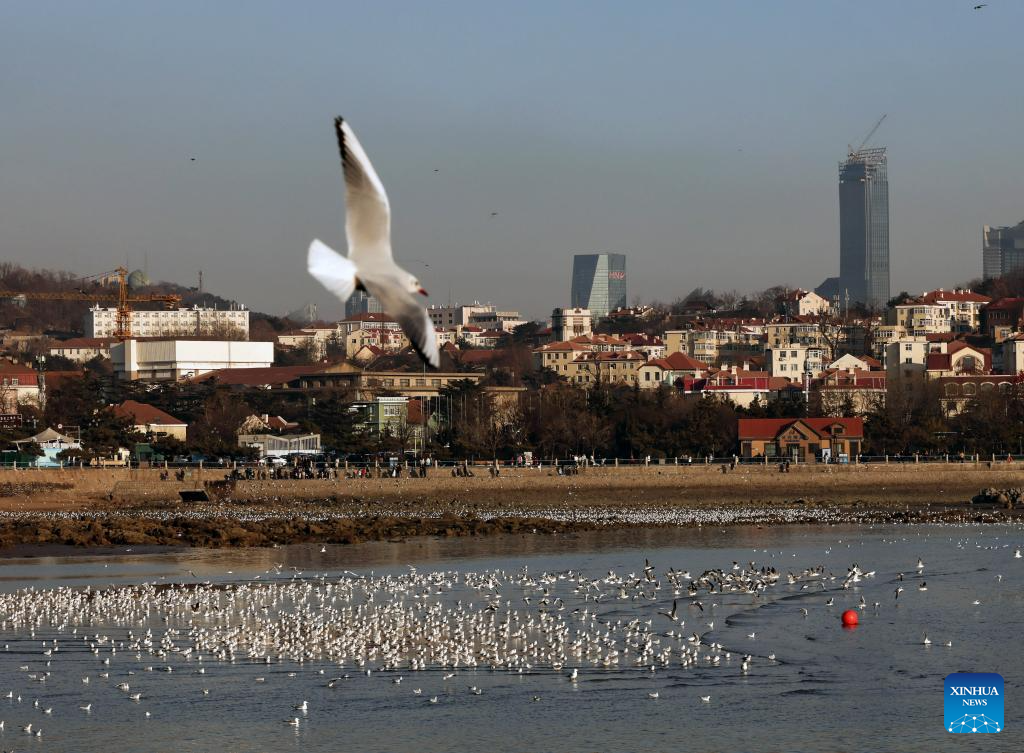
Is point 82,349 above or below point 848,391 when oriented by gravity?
above

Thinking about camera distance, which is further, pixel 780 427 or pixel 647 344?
pixel 647 344

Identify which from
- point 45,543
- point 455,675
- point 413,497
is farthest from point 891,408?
point 455,675

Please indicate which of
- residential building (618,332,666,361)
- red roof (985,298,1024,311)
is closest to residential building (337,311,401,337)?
Answer: residential building (618,332,666,361)

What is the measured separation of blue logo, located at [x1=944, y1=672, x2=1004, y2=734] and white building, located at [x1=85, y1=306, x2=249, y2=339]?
5302 inches

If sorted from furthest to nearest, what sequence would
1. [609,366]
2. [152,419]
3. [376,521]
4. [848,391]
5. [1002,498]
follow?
1. [609,366]
2. [848,391]
3. [152,419]
4. [1002,498]
5. [376,521]

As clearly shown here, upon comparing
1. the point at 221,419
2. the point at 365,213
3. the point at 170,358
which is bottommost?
the point at 221,419

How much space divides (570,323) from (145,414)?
9094cm

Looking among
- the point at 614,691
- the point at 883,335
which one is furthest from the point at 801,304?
the point at 614,691

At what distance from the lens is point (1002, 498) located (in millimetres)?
52125

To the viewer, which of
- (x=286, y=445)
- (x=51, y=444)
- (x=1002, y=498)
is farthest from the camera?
(x=286, y=445)

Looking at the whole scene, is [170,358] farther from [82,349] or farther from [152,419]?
[152,419]

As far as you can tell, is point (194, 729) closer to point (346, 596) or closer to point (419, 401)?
point (346, 596)

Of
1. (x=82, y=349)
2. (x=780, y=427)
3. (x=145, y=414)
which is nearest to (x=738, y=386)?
(x=780, y=427)

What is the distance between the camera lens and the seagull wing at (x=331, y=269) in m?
8.68
